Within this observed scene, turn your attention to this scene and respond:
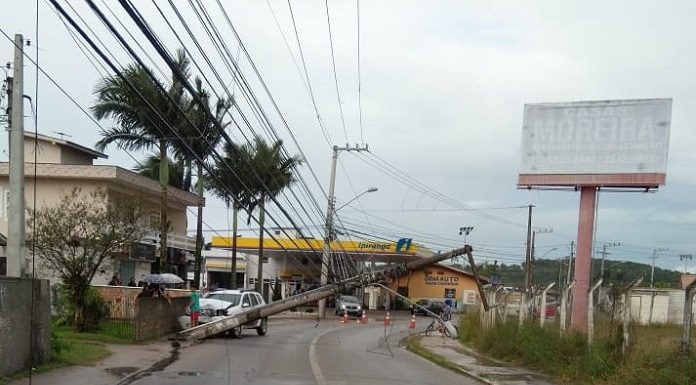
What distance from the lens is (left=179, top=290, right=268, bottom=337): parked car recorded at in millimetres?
25703

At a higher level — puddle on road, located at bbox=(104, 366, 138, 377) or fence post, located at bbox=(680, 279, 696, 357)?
fence post, located at bbox=(680, 279, 696, 357)

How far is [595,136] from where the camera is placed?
1086 inches

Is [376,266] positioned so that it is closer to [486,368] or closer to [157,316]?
[157,316]

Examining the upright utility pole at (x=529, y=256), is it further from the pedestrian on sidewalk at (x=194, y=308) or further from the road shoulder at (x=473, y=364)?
the pedestrian on sidewalk at (x=194, y=308)

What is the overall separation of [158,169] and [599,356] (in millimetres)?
29116

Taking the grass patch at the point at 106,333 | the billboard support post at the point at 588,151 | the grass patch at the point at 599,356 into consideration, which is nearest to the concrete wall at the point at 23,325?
the grass patch at the point at 106,333

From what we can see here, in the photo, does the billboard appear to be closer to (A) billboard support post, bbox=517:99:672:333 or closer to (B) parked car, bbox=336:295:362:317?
(A) billboard support post, bbox=517:99:672:333

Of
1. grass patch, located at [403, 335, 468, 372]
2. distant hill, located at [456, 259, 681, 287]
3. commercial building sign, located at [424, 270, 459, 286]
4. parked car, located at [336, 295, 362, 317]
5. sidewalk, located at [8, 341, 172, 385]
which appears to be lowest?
distant hill, located at [456, 259, 681, 287]

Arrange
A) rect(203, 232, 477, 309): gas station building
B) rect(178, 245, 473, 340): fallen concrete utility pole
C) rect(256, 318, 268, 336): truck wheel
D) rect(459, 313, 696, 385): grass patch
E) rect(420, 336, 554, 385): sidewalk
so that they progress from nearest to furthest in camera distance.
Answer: rect(459, 313, 696, 385): grass patch, rect(420, 336, 554, 385): sidewalk, rect(178, 245, 473, 340): fallen concrete utility pole, rect(256, 318, 268, 336): truck wheel, rect(203, 232, 477, 309): gas station building

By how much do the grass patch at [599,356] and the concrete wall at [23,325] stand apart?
1041 cm

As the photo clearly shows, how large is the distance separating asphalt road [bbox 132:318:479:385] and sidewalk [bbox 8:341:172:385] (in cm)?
56

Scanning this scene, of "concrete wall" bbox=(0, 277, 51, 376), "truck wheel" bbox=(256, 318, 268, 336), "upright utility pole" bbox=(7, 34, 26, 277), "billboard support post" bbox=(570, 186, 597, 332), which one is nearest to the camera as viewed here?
"concrete wall" bbox=(0, 277, 51, 376)

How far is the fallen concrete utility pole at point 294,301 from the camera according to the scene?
23.2 meters

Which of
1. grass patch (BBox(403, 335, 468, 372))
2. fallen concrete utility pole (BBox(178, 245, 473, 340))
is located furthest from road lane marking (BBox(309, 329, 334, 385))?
grass patch (BBox(403, 335, 468, 372))
